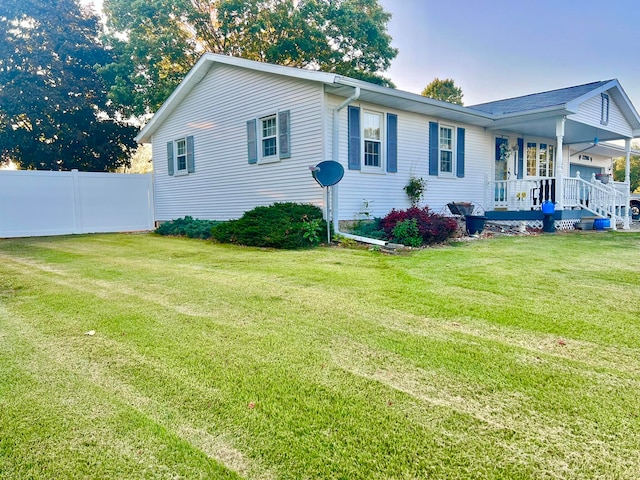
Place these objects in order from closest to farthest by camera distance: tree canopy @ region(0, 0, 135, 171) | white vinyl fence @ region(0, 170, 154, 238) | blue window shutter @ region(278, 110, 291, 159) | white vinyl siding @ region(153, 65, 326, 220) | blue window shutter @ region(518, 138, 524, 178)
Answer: white vinyl siding @ region(153, 65, 326, 220) < blue window shutter @ region(278, 110, 291, 159) < white vinyl fence @ region(0, 170, 154, 238) < blue window shutter @ region(518, 138, 524, 178) < tree canopy @ region(0, 0, 135, 171)

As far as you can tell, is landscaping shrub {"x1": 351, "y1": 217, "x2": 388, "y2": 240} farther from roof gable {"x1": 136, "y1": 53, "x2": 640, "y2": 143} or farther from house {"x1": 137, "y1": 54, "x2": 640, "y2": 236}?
roof gable {"x1": 136, "y1": 53, "x2": 640, "y2": 143}

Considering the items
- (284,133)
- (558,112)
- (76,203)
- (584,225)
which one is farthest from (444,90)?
(76,203)

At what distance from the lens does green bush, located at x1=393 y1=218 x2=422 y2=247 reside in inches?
304

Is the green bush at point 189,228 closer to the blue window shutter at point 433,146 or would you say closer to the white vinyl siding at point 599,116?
the blue window shutter at point 433,146

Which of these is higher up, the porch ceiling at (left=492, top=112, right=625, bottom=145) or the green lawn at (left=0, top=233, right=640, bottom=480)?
the porch ceiling at (left=492, top=112, right=625, bottom=145)

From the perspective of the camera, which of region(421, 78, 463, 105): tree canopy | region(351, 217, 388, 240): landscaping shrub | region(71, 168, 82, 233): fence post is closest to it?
region(351, 217, 388, 240): landscaping shrub

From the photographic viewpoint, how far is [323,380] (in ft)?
7.02

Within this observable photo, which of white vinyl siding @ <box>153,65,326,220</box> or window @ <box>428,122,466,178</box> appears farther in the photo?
window @ <box>428,122,466,178</box>

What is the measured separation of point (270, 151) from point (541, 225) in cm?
788

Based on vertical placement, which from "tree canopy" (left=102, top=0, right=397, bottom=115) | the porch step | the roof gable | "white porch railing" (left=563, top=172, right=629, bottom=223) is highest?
"tree canopy" (left=102, top=0, right=397, bottom=115)

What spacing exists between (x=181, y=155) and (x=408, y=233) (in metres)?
8.97

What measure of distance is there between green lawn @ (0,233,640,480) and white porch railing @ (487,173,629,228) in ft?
26.8

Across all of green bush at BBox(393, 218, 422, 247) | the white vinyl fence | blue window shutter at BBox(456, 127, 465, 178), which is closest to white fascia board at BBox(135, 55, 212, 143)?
the white vinyl fence

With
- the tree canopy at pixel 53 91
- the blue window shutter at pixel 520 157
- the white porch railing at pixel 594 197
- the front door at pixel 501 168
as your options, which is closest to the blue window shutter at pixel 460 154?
the front door at pixel 501 168
